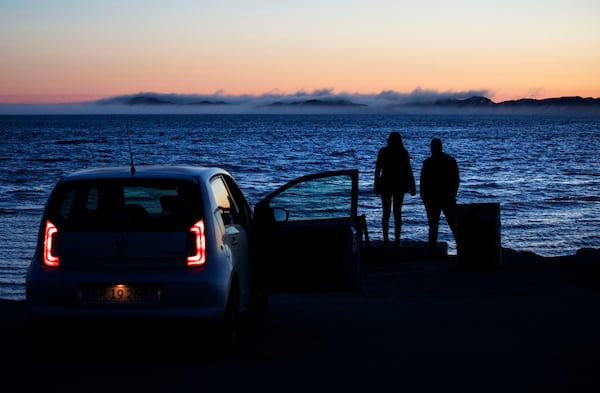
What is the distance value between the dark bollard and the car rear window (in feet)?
21.3

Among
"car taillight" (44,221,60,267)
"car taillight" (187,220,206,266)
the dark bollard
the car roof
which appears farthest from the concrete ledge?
"car taillight" (44,221,60,267)

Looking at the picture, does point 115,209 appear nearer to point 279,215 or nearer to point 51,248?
point 51,248

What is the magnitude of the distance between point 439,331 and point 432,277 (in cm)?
438

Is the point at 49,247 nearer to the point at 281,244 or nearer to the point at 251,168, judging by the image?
the point at 281,244

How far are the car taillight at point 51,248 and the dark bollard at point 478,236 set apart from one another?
726cm

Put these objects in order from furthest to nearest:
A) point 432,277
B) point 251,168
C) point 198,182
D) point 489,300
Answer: point 251,168 → point 432,277 → point 489,300 → point 198,182

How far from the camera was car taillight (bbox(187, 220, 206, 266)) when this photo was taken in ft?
24.3

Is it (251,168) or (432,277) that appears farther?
(251,168)

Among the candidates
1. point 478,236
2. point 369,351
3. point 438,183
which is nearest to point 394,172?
point 438,183

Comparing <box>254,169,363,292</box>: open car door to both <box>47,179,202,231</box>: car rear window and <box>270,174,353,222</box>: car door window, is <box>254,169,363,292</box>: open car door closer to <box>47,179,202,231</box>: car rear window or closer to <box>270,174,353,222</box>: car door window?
<box>270,174,353,222</box>: car door window

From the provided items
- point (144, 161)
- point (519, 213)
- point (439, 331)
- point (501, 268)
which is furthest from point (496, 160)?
point (439, 331)

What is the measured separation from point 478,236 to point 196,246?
6934 millimetres

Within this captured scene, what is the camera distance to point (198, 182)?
25.3 feet

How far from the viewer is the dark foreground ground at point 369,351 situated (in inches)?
264
